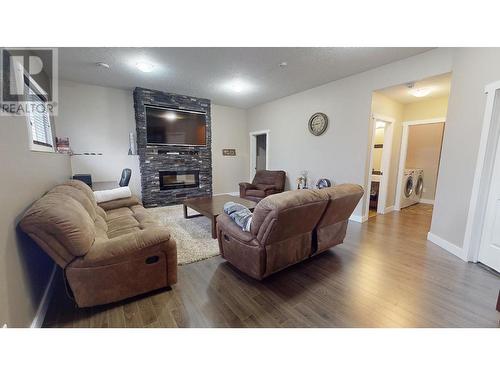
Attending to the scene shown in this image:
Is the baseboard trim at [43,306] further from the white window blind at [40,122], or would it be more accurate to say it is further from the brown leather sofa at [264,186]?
the brown leather sofa at [264,186]

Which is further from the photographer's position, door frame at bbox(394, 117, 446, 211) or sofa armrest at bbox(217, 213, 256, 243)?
door frame at bbox(394, 117, 446, 211)


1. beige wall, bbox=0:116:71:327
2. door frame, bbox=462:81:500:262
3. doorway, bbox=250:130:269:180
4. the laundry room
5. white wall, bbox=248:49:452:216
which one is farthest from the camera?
doorway, bbox=250:130:269:180

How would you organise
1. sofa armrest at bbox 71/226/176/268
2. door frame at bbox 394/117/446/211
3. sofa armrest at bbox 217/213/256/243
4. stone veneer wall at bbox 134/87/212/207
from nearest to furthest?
sofa armrest at bbox 71/226/176/268, sofa armrest at bbox 217/213/256/243, door frame at bbox 394/117/446/211, stone veneer wall at bbox 134/87/212/207

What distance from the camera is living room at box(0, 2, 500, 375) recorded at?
1521 mm

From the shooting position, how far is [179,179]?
5.49 meters

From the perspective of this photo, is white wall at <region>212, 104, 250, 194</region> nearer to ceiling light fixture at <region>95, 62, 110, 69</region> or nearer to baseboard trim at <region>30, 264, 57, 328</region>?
ceiling light fixture at <region>95, 62, 110, 69</region>

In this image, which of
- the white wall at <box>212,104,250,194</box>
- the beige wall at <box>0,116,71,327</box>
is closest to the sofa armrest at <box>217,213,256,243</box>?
the beige wall at <box>0,116,71,327</box>

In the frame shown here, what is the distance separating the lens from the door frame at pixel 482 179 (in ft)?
7.27

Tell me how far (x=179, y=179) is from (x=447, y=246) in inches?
211

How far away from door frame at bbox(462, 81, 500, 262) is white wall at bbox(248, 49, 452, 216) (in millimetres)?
965

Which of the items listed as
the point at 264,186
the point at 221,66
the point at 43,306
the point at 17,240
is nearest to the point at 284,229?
the point at 17,240
